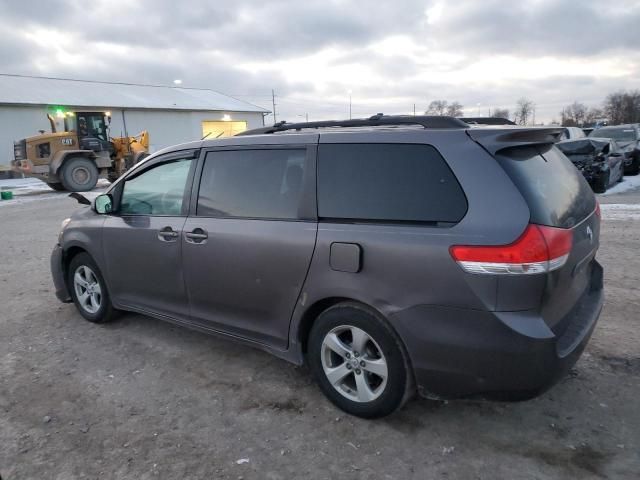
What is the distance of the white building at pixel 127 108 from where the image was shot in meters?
29.8

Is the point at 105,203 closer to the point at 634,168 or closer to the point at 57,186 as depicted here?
the point at 57,186

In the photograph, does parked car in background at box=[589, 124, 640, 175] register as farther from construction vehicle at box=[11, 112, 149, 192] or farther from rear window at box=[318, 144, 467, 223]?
construction vehicle at box=[11, 112, 149, 192]

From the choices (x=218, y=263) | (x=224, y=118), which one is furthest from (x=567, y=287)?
(x=224, y=118)

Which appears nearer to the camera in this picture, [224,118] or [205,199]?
[205,199]

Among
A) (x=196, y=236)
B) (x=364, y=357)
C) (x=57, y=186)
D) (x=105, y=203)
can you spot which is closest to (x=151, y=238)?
(x=196, y=236)

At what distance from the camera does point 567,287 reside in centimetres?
262

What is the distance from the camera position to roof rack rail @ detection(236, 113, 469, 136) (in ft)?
9.11

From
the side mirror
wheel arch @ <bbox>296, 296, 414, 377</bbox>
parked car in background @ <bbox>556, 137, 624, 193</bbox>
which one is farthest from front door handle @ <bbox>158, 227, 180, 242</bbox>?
parked car in background @ <bbox>556, 137, 624, 193</bbox>

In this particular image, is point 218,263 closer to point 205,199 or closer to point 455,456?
point 205,199

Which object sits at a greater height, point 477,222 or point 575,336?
point 477,222

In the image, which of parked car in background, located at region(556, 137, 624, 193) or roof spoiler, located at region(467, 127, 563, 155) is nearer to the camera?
roof spoiler, located at region(467, 127, 563, 155)

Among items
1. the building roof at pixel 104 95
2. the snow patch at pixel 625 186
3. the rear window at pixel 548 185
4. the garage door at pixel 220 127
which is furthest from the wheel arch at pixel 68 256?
the garage door at pixel 220 127

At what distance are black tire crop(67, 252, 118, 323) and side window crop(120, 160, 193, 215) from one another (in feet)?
2.30

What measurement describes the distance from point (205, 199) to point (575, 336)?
8.43 ft
